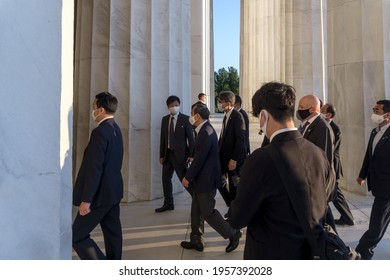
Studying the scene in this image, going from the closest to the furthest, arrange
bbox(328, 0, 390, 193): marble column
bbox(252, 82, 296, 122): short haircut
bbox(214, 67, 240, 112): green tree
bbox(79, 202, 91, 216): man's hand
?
bbox(252, 82, 296, 122): short haircut → bbox(79, 202, 91, 216): man's hand → bbox(328, 0, 390, 193): marble column → bbox(214, 67, 240, 112): green tree

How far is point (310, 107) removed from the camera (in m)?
4.78

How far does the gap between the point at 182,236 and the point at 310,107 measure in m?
2.97

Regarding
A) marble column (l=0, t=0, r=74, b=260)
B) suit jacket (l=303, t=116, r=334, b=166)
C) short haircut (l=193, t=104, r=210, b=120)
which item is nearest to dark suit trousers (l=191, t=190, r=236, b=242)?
short haircut (l=193, t=104, r=210, b=120)

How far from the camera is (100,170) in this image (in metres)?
3.89

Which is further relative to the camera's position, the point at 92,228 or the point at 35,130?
the point at 92,228

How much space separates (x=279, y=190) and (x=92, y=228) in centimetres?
257

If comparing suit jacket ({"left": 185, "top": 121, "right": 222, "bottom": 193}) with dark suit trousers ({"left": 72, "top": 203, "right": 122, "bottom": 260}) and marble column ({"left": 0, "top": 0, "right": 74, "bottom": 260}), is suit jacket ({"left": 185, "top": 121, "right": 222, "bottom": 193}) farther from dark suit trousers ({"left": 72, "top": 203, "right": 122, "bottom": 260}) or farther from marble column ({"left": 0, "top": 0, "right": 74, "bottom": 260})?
marble column ({"left": 0, "top": 0, "right": 74, "bottom": 260})

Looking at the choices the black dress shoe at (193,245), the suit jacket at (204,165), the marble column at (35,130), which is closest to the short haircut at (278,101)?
the marble column at (35,130)

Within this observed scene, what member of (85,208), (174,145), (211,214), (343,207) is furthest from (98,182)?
(343,207)

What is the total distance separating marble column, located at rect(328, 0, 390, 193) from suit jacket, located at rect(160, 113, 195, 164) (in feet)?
15.1

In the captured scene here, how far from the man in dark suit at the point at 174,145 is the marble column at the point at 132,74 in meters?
0.88

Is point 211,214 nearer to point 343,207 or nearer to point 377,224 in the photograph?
point 377,224

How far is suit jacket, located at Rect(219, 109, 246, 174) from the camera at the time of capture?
249 inches
